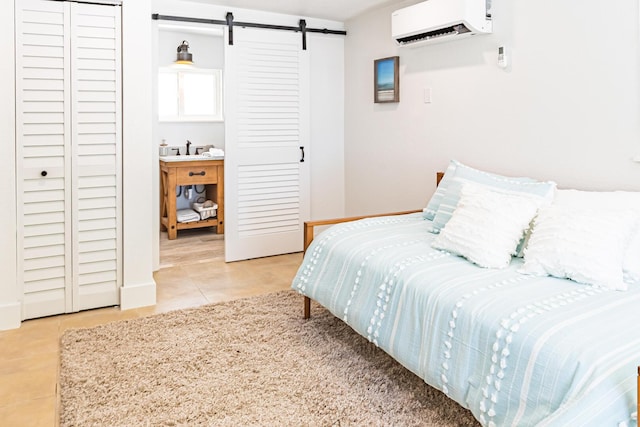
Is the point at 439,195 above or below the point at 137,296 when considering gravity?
above

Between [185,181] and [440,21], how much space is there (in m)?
3.31

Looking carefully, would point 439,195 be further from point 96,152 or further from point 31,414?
point 31,414

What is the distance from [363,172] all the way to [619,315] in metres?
3.22

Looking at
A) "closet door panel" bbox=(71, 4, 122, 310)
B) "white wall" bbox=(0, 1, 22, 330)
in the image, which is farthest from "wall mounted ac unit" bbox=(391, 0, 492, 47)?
"white wall" bbox=(0, 1, 22, 330)

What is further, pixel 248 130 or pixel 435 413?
pixel 248 130

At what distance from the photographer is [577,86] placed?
279 cm

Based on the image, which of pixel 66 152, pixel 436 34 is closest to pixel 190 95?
pixel 66 152

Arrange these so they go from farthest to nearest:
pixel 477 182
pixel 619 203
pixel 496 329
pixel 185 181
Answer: pixel 185 181
pixel 477 182
pixel 619 203
pixel 496 329

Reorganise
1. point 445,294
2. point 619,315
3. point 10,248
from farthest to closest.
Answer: point 10,248
point 445,294
point 619,315

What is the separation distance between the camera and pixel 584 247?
2.02m

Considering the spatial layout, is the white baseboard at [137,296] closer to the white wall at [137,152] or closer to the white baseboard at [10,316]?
the white wall at [137,152]

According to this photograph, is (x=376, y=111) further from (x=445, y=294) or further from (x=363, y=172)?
(x=445, y=294)

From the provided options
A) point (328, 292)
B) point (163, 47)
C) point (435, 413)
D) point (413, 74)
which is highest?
point (163, 47)

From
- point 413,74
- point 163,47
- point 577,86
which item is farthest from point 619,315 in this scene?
point 163,47
